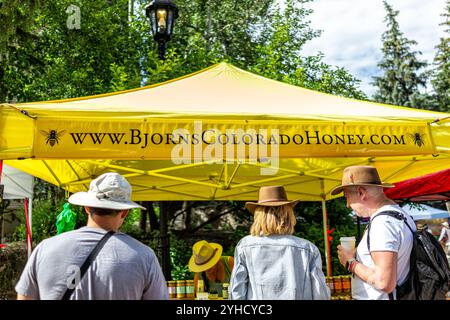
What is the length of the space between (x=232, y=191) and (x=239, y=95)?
Result: 276 centimetres

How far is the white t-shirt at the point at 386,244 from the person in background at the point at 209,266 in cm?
283

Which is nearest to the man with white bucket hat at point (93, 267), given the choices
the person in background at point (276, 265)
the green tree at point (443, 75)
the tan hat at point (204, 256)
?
the person in background at point (276, 265)

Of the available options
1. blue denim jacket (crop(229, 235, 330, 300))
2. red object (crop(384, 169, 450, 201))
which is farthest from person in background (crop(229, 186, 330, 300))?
red object (crop(384, 169, 450, 201))

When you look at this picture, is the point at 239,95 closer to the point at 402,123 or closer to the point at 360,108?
the point at 360,108

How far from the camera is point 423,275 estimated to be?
2510 millimetres

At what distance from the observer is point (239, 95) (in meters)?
4.75

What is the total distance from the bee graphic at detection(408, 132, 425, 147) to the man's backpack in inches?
62.4

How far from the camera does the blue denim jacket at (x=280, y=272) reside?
2.62m

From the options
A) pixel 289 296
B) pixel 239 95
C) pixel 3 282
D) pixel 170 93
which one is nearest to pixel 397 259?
pixel 289 296

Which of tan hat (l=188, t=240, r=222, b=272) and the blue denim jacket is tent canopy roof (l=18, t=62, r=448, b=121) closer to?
the blue denim jacket

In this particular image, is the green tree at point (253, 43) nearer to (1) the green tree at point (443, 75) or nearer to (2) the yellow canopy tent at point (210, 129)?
(2) the yellow canopy tent at point (210, 129)

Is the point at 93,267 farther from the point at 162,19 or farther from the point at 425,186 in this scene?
the point at 425,186

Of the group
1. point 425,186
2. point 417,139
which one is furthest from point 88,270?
point 425,186
